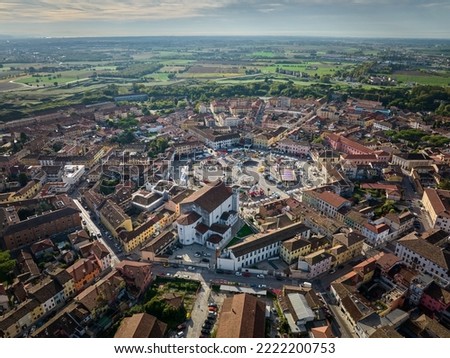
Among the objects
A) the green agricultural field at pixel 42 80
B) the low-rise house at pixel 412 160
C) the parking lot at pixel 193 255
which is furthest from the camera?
the green agricultural field at pixel 42 80

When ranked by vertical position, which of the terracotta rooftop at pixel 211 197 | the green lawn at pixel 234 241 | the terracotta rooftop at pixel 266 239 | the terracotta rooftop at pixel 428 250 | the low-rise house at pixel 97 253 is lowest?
the green lawn at pixel 234 241

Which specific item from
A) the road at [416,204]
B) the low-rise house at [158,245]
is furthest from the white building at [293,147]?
the low-rise house at [158,245]

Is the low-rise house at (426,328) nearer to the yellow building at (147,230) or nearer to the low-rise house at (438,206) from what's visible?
the low-rise house at (438,206)

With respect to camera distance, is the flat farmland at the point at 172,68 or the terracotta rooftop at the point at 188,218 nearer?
the terracotta rooftop at the point at 188,218

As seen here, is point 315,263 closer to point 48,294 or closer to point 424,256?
point 424,256

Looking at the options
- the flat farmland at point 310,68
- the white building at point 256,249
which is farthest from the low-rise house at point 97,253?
the flat farmland at point 310,68

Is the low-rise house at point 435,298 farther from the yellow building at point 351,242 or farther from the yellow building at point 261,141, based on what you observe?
the yellow building at point 261,141

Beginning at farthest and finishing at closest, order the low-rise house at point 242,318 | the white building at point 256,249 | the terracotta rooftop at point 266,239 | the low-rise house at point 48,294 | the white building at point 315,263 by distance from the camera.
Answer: the terracotta rooftop at point 266,239 → the white building at point 256,249 → the white building at point 315,263 → the low-rise house at point 48,294 → the low-rise house at point 242,318

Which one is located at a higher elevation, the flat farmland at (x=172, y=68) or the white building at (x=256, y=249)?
the white building at (x=256, y=249)

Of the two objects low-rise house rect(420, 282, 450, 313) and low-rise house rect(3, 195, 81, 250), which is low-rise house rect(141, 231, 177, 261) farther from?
low-rise house rect(420, 282, 450, 313)

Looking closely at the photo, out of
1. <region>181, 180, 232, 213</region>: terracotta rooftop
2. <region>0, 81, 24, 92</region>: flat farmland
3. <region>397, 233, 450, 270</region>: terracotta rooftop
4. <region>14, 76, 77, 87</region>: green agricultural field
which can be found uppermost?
<region>181, 180, 232, 213</region>: terracotta rooftop

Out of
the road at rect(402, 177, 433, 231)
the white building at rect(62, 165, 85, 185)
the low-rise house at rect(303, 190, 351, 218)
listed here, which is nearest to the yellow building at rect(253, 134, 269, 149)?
the low-rise house at rect(303, 190, 351, 218)

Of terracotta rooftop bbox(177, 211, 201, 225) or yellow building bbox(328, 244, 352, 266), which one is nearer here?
yellow building bbox(328, 244, 352, 266)
